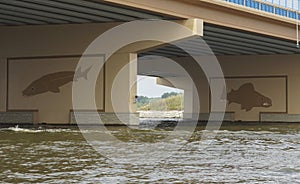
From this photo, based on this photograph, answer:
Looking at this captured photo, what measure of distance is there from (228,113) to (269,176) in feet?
115

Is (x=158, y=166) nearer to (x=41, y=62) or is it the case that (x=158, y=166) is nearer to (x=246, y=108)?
(x=41, y=62)

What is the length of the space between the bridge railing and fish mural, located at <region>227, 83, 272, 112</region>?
968 cm

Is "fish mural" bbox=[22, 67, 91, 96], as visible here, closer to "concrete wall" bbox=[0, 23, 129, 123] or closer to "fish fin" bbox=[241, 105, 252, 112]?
"concrete wall" bbox=[0, 23, 129, 123]

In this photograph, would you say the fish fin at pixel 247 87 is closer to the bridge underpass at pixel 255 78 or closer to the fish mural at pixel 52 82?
the bridge underpass at pixel 255 78

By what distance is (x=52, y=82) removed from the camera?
30344mm

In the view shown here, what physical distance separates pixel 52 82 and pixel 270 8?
1213cm

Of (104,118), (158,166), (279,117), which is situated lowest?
(158,166)

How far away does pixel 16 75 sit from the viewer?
30797 mm

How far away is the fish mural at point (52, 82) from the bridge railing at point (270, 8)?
8.49 metres

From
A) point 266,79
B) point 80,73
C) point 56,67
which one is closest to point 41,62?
point 56,67

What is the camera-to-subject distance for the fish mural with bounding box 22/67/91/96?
29875 millimetres

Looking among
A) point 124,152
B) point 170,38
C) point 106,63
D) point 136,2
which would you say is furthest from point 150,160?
point 106,63

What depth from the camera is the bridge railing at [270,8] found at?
2985 cm

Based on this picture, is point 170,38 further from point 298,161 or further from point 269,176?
point 269,176
